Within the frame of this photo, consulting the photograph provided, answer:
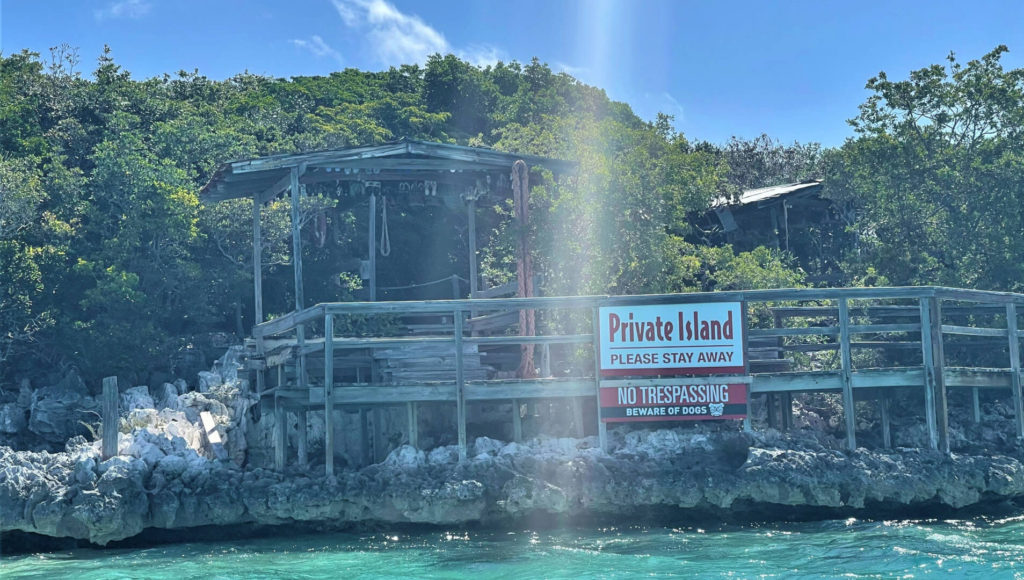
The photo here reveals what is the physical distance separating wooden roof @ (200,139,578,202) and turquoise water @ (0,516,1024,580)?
7.63 meters

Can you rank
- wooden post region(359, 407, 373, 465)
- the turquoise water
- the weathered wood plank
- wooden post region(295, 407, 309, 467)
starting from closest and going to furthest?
the turquoise water < the weathered wood plank < wooden post region(295, 407, 309, 467) < wooden post region(359, 407, 373, 465)

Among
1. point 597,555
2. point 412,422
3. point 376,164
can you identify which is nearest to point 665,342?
point 597,555

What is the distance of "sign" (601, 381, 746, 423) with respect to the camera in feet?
57.3

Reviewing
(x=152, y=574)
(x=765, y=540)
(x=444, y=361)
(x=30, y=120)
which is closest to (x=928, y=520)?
(x=765, y=540)

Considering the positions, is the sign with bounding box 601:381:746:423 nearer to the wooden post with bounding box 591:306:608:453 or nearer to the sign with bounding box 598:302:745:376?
the wooden post with bounding box 591:306:608:453

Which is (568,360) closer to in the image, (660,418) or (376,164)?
(660,418)

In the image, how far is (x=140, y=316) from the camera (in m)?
26.9

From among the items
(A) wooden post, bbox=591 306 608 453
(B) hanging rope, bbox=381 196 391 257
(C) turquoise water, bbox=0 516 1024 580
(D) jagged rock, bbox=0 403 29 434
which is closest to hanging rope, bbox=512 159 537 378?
(A) wooden post, bbox=591 306 608 453

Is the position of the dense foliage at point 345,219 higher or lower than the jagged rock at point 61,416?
higher

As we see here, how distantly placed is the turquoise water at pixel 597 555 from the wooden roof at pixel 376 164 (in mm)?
7628

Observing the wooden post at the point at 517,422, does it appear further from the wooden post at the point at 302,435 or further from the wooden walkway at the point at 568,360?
the wooden post at the point at 302,435

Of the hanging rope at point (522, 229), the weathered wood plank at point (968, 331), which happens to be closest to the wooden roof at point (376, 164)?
the hanging rope at point (522, 229)

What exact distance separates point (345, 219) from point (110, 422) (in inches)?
519

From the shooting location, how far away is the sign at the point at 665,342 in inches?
693
